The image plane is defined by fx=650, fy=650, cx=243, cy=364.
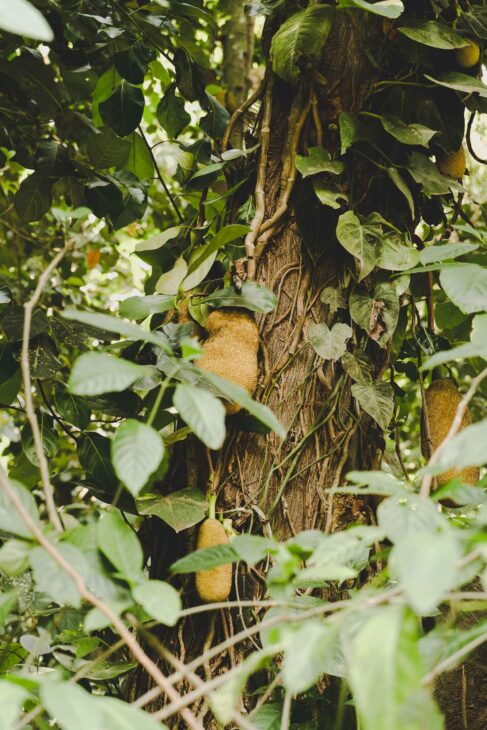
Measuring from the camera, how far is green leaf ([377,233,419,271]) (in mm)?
970

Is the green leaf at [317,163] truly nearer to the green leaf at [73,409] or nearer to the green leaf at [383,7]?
the green leaf at [383,7]

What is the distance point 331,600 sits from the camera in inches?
34.0

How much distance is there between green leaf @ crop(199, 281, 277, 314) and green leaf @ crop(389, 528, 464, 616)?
0.56 metres

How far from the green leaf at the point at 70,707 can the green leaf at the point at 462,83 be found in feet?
3.11

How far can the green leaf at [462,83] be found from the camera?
1001 mm

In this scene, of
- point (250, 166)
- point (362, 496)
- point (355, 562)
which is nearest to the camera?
point (355, 562)

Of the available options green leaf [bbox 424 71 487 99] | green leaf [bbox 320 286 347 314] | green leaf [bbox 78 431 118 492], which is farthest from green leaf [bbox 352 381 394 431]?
green leaf [bbox 424 71 487 99]

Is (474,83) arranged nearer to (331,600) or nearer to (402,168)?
(402,168)

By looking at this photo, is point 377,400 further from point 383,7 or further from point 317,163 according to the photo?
point 383,7

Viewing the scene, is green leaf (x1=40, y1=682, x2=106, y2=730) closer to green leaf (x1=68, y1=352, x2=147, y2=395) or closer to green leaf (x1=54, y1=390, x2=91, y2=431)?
green leaf (x1=68, y1=352, x2=147, y2=395)

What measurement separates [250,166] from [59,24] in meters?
0.41

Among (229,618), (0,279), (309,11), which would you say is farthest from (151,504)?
(309,11)

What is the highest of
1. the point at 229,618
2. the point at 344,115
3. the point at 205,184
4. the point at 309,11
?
the point at 309,11

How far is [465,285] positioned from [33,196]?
750 mm
